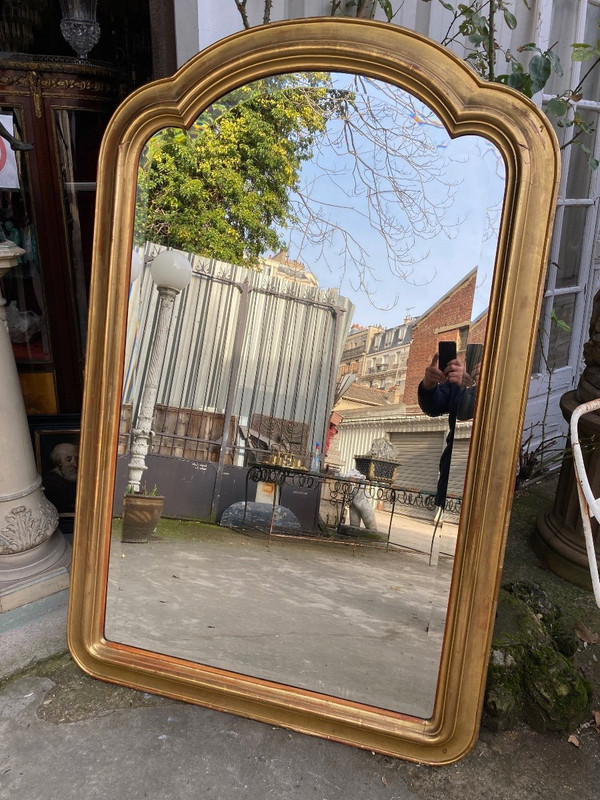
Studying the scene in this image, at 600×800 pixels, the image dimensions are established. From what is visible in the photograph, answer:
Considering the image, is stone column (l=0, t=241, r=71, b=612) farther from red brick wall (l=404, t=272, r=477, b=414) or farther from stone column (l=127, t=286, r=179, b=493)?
red brick wall (l=404, t=272, r=477, b=414)

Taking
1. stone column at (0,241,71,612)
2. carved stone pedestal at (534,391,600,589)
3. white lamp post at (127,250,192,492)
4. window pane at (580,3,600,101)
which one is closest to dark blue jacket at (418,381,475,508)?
white lamp post at (127,250,192,492)

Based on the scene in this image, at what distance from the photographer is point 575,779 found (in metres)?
1.65

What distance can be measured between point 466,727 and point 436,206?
1361mm

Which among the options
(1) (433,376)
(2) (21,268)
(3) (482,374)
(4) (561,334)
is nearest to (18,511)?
(2) (21,268)

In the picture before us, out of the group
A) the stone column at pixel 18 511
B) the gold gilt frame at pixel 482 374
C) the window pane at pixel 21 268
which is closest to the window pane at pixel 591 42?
the gold gilt frame at pixel 482 374

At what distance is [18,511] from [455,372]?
1.74 m

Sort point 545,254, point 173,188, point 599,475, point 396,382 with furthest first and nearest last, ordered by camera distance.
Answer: point 599,475 → point 173,188 → point 396,382 → point 545,254

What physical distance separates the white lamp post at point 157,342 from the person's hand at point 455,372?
0.76 meters

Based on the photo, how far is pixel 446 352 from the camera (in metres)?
1.52

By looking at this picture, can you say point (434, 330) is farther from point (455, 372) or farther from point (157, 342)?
point (157, 342)

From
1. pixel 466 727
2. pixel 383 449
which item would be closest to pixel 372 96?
pixel 383 449

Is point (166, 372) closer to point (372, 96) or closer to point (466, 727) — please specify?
point (372, 96)

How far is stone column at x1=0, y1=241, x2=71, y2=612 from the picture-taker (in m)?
2.19

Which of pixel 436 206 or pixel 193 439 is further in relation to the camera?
pixel 193 439
